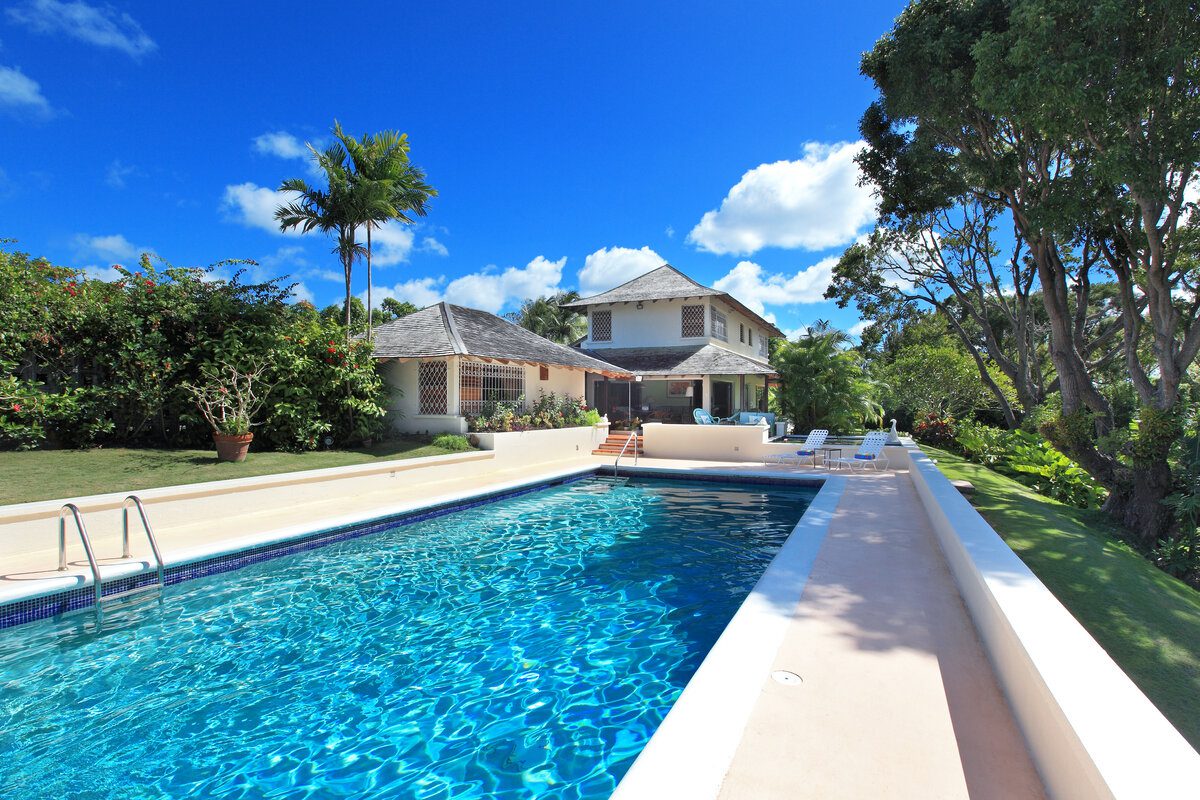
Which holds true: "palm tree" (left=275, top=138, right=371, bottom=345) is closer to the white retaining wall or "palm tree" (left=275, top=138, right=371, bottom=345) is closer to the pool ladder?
the pool ladder

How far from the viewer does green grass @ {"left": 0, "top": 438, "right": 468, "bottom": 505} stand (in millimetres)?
8531

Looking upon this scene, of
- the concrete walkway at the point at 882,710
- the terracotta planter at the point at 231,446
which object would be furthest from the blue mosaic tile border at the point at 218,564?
the concrete walkway at the point at 882,710

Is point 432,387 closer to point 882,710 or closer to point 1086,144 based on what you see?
point 882,710

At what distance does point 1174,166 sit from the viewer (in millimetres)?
8391

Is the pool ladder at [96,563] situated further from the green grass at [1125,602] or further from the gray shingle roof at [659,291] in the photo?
the gray shingle roof at [659,291]

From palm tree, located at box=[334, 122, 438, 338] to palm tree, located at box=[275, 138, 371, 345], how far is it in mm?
204

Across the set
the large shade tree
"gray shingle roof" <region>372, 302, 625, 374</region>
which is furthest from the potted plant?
the large shade tree

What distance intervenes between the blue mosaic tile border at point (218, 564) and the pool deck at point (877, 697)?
251 mm

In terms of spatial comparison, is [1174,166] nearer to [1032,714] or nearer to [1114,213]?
[1114,213]

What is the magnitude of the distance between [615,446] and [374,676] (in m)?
15.5

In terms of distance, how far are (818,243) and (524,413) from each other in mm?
18606

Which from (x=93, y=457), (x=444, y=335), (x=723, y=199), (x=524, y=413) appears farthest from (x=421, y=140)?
(x=723, y=199)

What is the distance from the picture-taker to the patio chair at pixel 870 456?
14742 mm

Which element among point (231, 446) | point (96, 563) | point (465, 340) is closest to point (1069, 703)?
point (96, 563)
